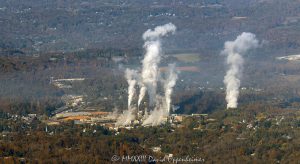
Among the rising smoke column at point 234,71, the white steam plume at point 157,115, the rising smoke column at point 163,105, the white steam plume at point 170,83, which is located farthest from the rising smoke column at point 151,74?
the rising smoke column at point 234,71

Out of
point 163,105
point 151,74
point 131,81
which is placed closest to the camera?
point 163,105

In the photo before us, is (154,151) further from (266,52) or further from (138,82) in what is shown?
(266,52)

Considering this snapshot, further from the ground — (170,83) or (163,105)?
(170,83)

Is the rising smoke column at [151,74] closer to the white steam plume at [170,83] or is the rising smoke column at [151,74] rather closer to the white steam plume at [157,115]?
the white steam plume at [157,115]

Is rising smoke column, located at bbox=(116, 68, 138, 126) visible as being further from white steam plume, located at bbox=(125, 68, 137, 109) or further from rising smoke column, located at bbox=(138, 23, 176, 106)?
rising smoke column, located at bbox=(138, 23, 176, 106)

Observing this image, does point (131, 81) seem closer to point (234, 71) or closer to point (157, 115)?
point (234, 71)

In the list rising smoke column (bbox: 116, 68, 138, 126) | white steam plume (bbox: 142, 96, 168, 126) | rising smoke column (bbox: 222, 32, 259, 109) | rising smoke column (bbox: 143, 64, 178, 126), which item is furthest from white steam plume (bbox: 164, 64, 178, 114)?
rising smoke column (bbox: 222, 32, 259, 109)

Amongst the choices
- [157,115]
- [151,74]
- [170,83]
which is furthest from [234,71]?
[157,115]

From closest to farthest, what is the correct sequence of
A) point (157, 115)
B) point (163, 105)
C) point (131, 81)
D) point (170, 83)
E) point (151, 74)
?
point (157, 115) → point (163, 105) → point (151, 74) → point (131, 81) → point (170, 83)
